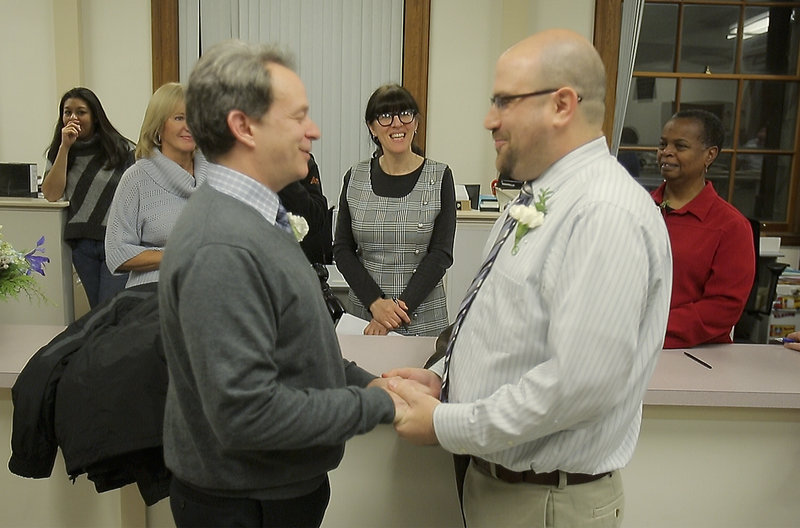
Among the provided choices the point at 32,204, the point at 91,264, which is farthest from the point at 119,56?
the point at 91,264

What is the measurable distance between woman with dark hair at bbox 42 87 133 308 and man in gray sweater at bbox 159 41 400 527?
8.37ft

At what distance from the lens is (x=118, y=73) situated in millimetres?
5625

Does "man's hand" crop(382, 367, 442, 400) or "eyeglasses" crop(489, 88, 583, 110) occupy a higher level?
"eyeglasses" crop(489, 88, 583, 110)

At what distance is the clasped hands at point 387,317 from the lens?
7.68 feet

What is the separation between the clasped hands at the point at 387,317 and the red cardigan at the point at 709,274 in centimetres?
82

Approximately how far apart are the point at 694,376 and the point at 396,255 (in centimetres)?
102

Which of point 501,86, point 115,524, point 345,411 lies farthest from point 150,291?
point 501,86

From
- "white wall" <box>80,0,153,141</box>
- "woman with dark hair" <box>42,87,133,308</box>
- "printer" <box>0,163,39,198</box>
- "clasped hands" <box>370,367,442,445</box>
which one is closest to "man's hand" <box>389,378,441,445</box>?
"clasped hands" <box>370,367,442,445</box>

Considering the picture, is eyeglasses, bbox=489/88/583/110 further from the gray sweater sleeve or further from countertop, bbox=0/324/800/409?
countertop, bbox=0/324/800/409

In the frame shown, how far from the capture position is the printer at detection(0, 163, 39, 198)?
4426mm

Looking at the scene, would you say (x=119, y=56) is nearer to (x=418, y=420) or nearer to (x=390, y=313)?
(x=390, y=313)

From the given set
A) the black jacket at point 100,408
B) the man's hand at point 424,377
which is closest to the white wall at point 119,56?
the black jacket at point 100,408

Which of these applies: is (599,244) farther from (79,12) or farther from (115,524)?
(79,12)

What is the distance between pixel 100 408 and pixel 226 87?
2.51ft
